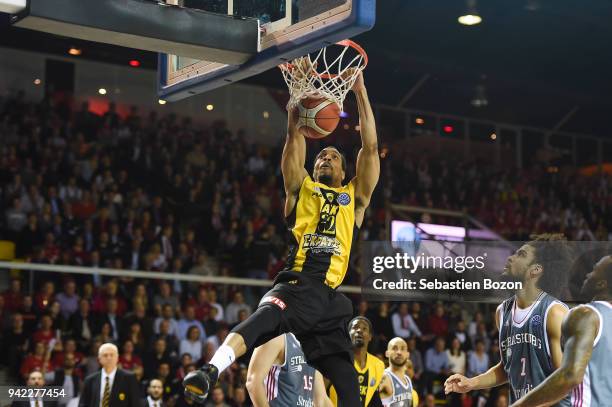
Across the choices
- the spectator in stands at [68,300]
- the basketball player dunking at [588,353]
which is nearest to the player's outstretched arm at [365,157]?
the basketball player dunking at [588,353]

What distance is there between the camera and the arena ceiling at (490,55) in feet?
66.1

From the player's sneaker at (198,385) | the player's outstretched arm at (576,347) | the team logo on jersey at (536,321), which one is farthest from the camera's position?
the team logo on jersey at (536,321)

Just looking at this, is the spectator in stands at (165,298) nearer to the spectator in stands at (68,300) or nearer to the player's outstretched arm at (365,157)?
the spectator in stands at (68,300)

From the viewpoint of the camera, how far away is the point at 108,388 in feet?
35.0

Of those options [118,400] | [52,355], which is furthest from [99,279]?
[118,400]

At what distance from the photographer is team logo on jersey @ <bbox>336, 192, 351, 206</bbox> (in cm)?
691

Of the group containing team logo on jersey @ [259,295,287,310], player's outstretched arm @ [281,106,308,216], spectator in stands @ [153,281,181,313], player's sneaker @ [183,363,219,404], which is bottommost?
player's sneaker @ [183,363,219,404]

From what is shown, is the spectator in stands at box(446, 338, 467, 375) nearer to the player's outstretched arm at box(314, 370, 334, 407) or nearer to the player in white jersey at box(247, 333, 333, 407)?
the player in white jersey at box(247, 333, 333, 407)

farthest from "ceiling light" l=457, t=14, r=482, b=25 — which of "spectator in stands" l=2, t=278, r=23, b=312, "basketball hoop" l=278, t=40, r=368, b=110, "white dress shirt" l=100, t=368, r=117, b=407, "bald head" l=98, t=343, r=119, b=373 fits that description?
"basketball hoop" l=278, t=40, r=368, b=110

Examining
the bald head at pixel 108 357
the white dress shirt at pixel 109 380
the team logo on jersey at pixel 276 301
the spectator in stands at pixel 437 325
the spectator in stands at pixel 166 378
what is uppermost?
the team logo on jersey at pixel 276 301

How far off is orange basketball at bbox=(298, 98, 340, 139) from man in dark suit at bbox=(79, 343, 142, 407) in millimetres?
4782

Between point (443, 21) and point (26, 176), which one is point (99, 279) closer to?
point (26, 176)

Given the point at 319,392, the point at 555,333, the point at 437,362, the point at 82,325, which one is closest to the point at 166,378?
the point at 82,325

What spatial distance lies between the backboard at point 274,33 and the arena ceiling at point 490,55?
12.0 m
